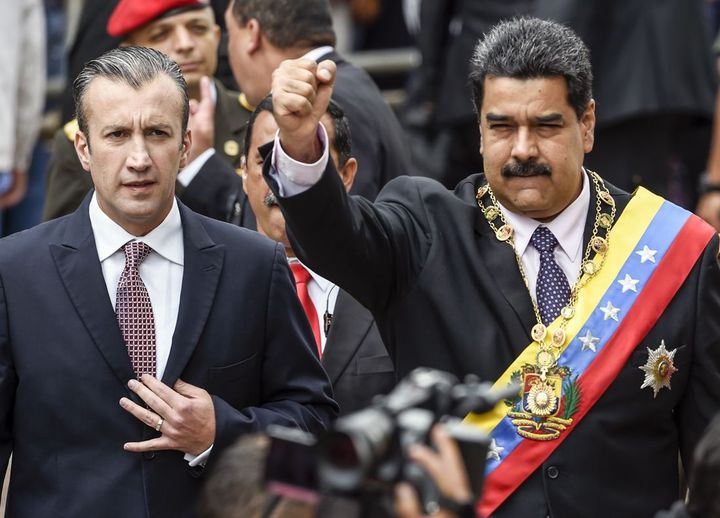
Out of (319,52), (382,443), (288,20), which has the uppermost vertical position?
(288,20)

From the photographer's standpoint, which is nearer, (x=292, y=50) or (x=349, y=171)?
(x=349, y=171)

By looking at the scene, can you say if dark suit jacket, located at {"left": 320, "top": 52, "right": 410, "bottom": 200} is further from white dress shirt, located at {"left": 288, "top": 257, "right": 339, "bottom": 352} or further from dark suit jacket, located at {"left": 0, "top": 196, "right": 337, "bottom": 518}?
dark suit jacket, located at {"left": 0, "top": 196, "right": 337, "bottom": 518}

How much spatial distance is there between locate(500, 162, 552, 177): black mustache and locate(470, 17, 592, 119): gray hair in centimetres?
22

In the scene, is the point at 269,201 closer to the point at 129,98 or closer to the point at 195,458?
the point at 129,98

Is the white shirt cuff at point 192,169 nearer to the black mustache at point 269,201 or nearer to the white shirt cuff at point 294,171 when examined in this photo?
the black mustache at point 269,201

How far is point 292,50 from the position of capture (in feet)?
22.0

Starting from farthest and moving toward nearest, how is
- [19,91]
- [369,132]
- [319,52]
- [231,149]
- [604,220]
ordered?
[19,91] < [231,149] < [319,52] < [369,132] < [604,220]

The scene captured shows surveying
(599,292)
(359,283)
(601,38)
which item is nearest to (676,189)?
(601,38)

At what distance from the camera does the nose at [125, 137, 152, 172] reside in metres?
4.58

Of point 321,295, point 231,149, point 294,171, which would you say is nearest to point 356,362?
point 321,295

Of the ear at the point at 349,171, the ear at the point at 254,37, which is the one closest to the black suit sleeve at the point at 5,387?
the ear at the point at 349,171

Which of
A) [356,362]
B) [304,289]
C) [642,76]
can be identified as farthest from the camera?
[642,76]

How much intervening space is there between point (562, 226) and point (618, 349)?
1.32ft

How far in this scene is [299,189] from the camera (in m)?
4.27
